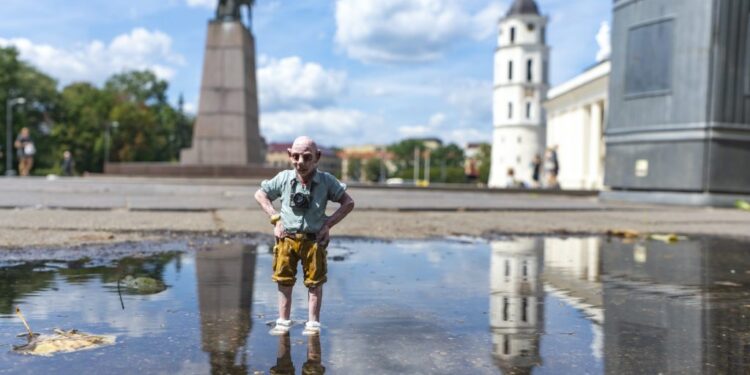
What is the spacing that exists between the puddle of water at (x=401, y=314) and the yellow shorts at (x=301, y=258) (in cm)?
21

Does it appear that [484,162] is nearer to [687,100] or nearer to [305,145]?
[687,100]

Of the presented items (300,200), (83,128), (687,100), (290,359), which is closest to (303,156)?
(300,200)

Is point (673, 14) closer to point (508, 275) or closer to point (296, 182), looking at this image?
point (508, 275)

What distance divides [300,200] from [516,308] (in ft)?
4.03

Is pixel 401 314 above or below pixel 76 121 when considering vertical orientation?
below

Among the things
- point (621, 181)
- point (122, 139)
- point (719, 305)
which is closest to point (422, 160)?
point (122, 139)

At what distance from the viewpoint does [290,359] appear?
2270mm

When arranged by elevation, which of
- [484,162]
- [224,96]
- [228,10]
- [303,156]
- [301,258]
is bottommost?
[301,258]

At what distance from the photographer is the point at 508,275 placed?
174 inches

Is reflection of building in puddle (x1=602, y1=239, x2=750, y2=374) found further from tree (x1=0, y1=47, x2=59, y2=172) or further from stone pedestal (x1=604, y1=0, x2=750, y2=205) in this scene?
tree (x1=0, y1=47, x2=59, y2=172)

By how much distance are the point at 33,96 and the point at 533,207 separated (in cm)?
6460

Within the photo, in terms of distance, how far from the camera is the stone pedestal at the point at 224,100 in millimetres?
23047

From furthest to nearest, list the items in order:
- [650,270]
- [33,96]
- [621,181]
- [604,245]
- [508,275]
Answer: [33,96] < [621,181] < [604,245] < [650,270] < [508,275]

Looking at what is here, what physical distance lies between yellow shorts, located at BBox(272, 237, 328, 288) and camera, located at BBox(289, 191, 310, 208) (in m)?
0.14
